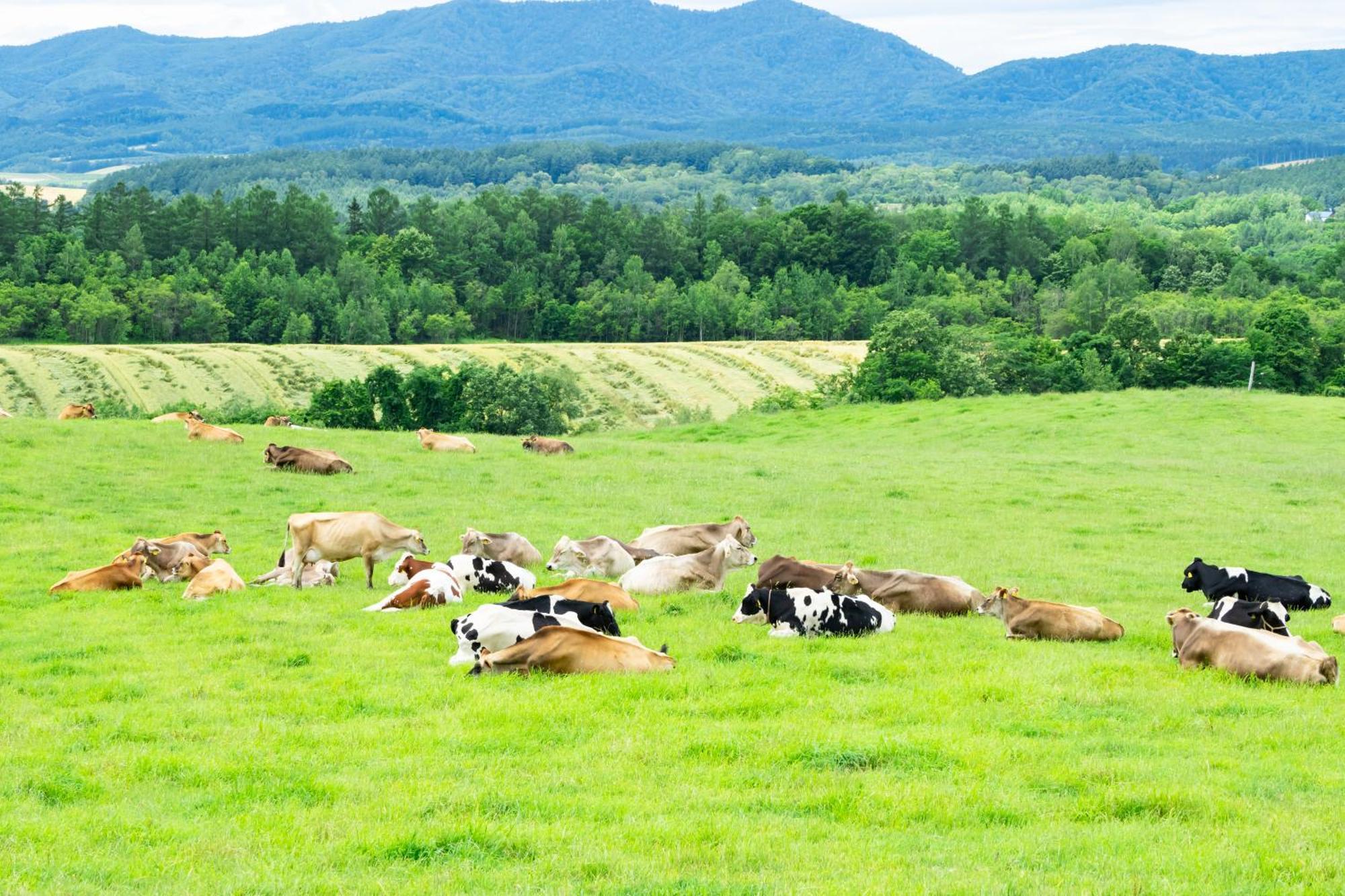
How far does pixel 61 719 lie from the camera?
10.6m

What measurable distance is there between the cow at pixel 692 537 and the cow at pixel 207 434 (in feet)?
51.1

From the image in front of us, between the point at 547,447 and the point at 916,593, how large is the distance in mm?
19774

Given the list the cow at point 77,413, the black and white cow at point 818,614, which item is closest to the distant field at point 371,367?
the cow at point 77,413

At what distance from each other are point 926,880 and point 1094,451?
37.4 metres

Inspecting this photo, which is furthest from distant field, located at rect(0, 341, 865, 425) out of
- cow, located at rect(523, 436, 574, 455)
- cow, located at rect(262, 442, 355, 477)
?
cow, located at rect(262, 442, 355, 477)

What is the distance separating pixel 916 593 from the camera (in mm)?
16391

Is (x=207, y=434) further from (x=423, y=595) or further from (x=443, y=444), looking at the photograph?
(x=423, y=595)

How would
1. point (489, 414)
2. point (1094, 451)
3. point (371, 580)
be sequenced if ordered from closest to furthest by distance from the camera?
point (371, 580) < point (1094, 451) < point (489, 414)

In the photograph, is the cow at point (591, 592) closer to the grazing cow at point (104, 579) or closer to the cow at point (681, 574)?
the cow at point (681, 574)

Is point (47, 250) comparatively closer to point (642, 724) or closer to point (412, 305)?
point (412, 305)

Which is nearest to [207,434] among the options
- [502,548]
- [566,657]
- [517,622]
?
[502,548]

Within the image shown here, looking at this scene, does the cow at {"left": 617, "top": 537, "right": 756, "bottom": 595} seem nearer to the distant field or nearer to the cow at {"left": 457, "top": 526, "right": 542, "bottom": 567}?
the cow at {"left": 457, "top": 526, "right": 542, "bottom": 567}

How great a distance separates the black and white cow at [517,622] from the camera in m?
12.7

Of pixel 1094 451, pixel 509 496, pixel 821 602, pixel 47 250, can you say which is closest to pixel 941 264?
pixel 47 250
